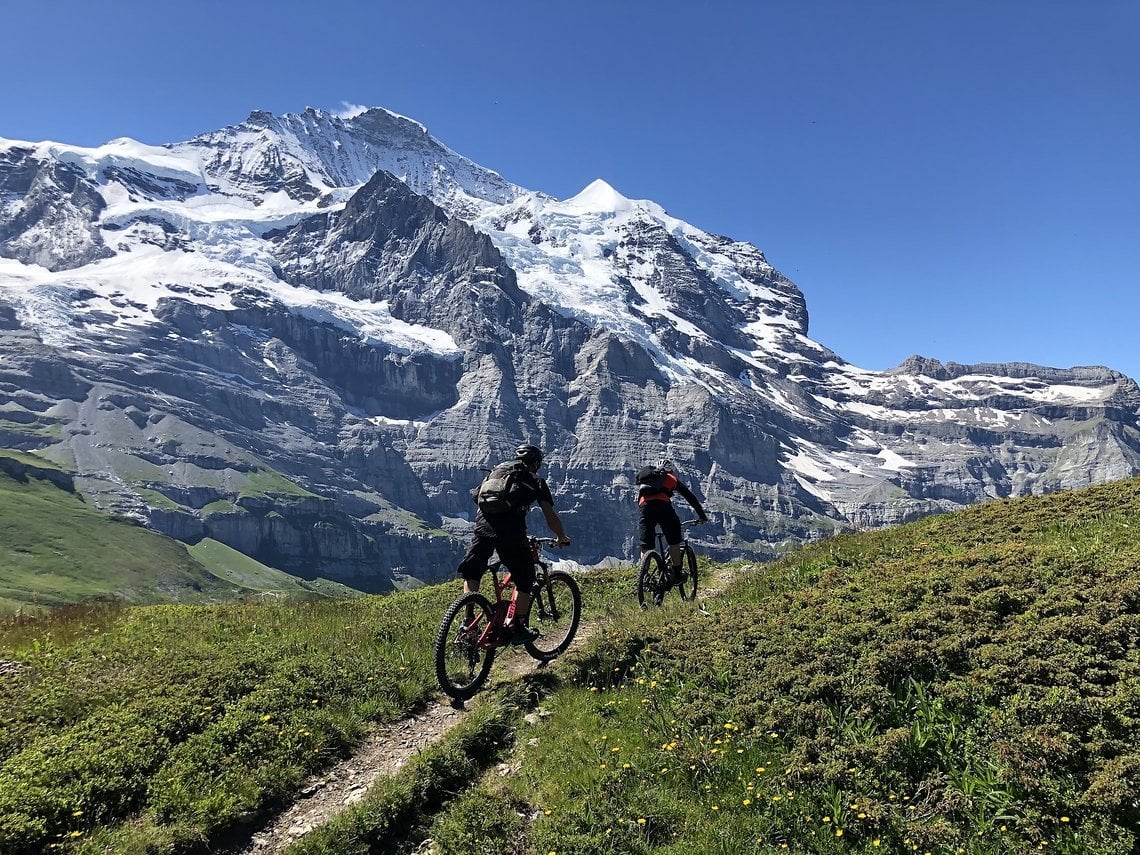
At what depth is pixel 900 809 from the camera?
670cm

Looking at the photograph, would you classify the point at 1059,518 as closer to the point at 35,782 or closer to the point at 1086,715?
the point at 1086,715

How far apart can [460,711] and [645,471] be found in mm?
7785

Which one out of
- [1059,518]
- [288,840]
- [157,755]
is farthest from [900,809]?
[1059,518]

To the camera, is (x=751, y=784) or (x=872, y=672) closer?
(x=751, y=784)

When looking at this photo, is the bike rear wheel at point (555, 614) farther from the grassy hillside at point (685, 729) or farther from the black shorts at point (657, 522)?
the black shorts at point (657, 522)

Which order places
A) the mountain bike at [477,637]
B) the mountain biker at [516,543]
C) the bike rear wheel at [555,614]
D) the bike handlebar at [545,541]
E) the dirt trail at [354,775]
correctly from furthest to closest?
the bike rear wheel at [555,614] < the bike handlebar at [545,541] < the mountain biker at [516,543] < the mountain bike at [477,637] < the dirt trail at [354,775]

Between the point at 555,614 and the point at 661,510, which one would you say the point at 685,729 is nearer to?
the point at 555,614

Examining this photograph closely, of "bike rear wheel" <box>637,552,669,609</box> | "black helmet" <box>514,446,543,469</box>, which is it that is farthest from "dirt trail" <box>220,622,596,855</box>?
"bike rear wheel" <box>637,552,669,609</box>

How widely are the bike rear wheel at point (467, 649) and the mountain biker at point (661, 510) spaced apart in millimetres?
5738

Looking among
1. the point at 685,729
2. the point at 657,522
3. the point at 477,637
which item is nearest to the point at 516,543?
the point at 477,637

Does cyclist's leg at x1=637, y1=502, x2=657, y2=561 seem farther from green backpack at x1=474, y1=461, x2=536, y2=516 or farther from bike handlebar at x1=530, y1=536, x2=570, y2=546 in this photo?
green backpack at x1=474, y1=461, x2=536, y2=516

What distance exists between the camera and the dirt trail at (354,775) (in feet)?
24.8

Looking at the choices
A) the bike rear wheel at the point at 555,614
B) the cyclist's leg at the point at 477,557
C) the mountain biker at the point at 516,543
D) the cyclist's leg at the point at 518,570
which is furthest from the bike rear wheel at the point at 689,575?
the cyclist's leg at the point at 477,557

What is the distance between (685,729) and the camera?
8.77 m
